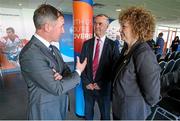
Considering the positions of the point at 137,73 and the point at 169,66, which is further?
the point at 169,66

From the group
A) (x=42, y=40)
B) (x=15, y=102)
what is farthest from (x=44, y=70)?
(x=15, y=102)

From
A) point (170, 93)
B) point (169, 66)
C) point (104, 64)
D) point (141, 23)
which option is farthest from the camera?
point (169, 66)

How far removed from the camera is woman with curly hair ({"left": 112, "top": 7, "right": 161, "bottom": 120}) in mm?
1343

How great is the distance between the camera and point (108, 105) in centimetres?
238

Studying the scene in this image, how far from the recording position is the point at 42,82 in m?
1.24

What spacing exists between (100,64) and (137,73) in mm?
924

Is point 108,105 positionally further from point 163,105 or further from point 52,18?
point 52,18

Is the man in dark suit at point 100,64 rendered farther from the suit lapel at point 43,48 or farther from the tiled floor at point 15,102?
the suit lapel at point 43,48

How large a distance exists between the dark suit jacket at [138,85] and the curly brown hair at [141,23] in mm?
102

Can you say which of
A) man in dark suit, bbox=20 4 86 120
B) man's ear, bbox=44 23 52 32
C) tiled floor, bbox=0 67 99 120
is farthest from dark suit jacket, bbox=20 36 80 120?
tiled floor, bbox=0 67 99 120

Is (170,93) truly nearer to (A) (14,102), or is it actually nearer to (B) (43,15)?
(B) (43,15)

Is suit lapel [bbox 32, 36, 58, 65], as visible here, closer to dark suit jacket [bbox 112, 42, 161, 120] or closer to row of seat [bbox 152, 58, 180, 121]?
dark suit jacket [bbox 112, 42, 161, 120]

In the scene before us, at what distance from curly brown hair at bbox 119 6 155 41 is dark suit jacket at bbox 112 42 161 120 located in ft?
0.33

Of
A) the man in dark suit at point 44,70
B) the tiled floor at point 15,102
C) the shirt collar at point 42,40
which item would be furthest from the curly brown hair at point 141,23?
the tiled floor at point 15,102
